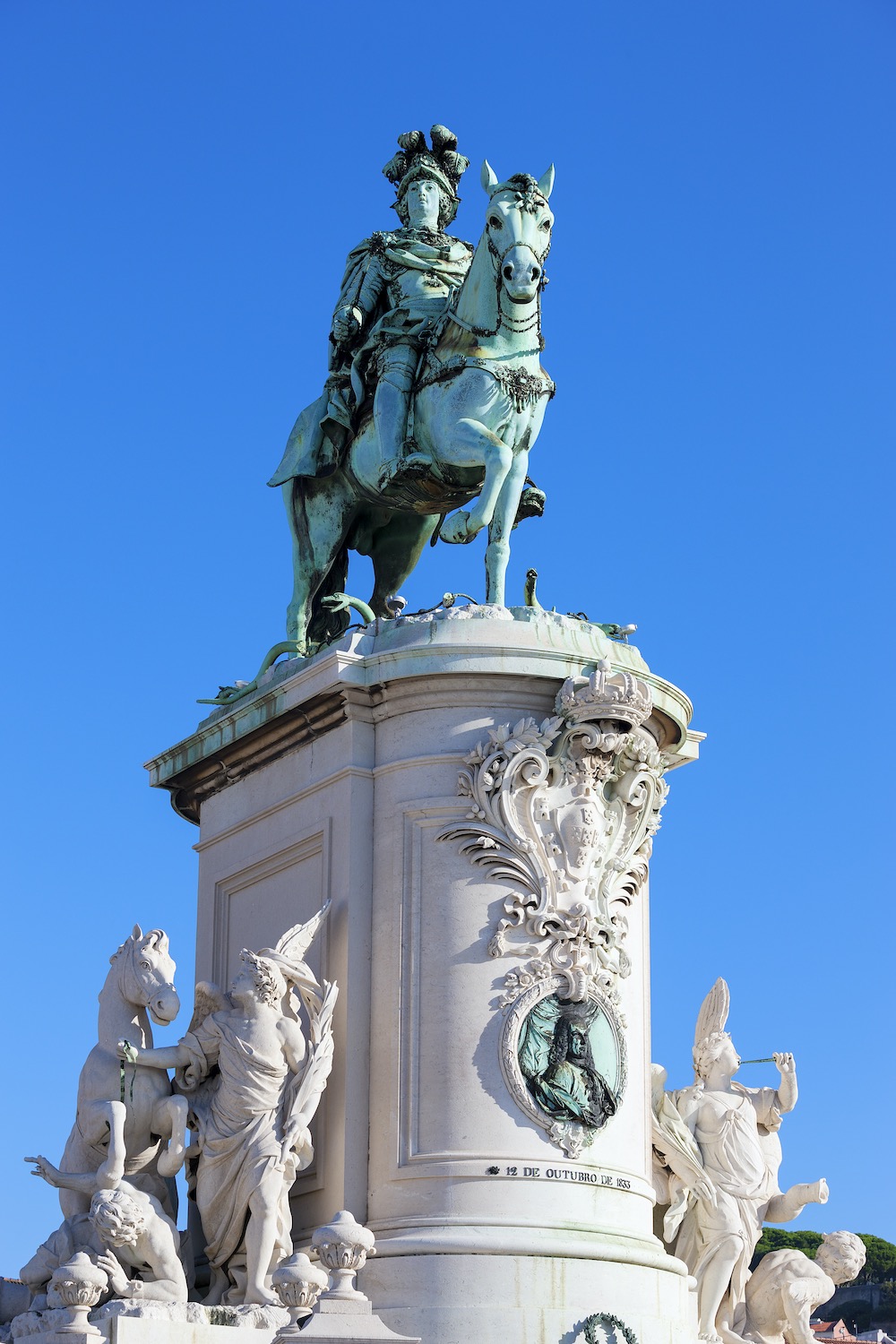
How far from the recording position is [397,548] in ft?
66.4

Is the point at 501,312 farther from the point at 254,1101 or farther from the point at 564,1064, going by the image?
the point at 254,1101

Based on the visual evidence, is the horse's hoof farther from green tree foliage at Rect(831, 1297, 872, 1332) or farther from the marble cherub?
green tree foliage at Rect(831, 1297, 872, 1332)

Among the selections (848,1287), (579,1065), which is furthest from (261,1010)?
(848,1287)

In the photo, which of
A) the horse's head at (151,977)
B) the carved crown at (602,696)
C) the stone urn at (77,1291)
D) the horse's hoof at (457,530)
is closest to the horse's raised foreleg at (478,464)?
the horse's hoof at (457,530)

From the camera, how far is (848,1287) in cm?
5816

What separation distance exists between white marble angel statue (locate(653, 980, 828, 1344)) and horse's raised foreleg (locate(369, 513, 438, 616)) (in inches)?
177

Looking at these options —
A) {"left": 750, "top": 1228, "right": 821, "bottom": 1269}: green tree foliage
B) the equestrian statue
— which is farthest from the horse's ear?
{"left": 750, "top": 1228, "right": 821, "bottom": 1269}: green tree foliage

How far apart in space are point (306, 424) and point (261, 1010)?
553 cm

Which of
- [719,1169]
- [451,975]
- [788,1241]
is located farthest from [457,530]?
[788,1241]

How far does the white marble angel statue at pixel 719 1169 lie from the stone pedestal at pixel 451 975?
0.88 m

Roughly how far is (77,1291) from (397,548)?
770 centimetres

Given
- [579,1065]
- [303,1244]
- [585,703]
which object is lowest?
[303,1244]

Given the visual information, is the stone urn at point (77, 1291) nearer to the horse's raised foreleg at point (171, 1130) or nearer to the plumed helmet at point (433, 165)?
the horse's raised foreleg at point (171, 1130)

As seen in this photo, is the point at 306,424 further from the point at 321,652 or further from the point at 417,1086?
the point at 417,1086
